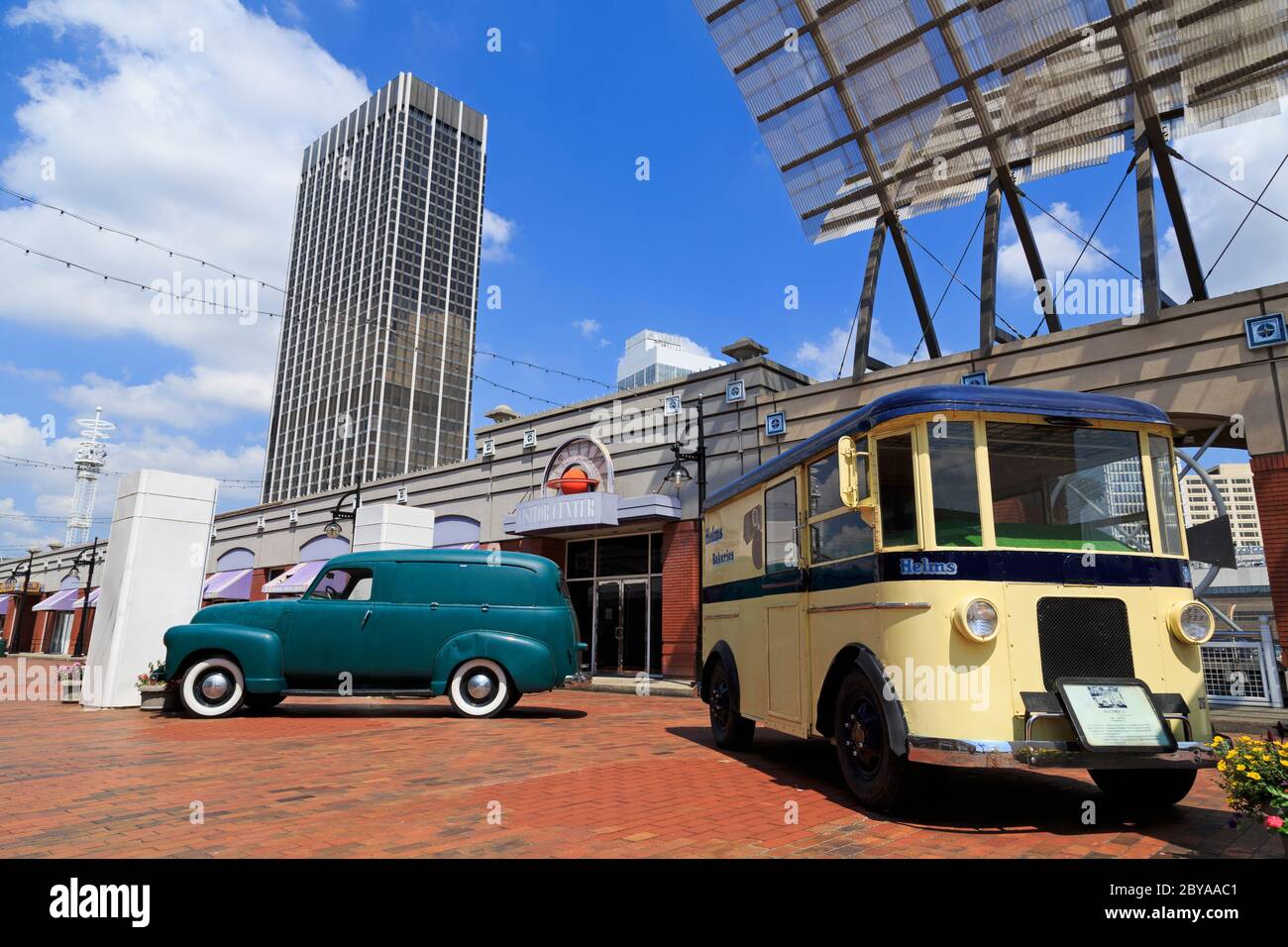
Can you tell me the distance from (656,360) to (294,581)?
14.3 m

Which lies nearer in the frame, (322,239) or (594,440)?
(594,440)

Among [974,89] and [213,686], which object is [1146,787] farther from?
[974,89]

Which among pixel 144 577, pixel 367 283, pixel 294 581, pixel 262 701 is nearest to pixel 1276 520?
pixel 262 701

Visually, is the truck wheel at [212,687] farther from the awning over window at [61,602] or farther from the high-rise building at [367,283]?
the high-rise building at [367,283]

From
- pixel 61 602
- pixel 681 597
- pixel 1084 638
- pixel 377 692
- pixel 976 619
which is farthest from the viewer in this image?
pixel 61 602

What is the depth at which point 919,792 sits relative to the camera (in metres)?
5.48

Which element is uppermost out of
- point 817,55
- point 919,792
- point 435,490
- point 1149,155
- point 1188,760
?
point 817,55

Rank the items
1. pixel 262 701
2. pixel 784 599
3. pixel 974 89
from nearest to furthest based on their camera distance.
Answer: pixel 784 599
pixel 262 701
pixel 974 89

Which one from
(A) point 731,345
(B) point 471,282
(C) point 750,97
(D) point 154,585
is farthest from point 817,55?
(B) point 471,282

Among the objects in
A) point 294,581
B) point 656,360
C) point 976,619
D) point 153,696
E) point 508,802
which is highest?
point 656,360

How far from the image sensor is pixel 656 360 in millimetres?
22547
